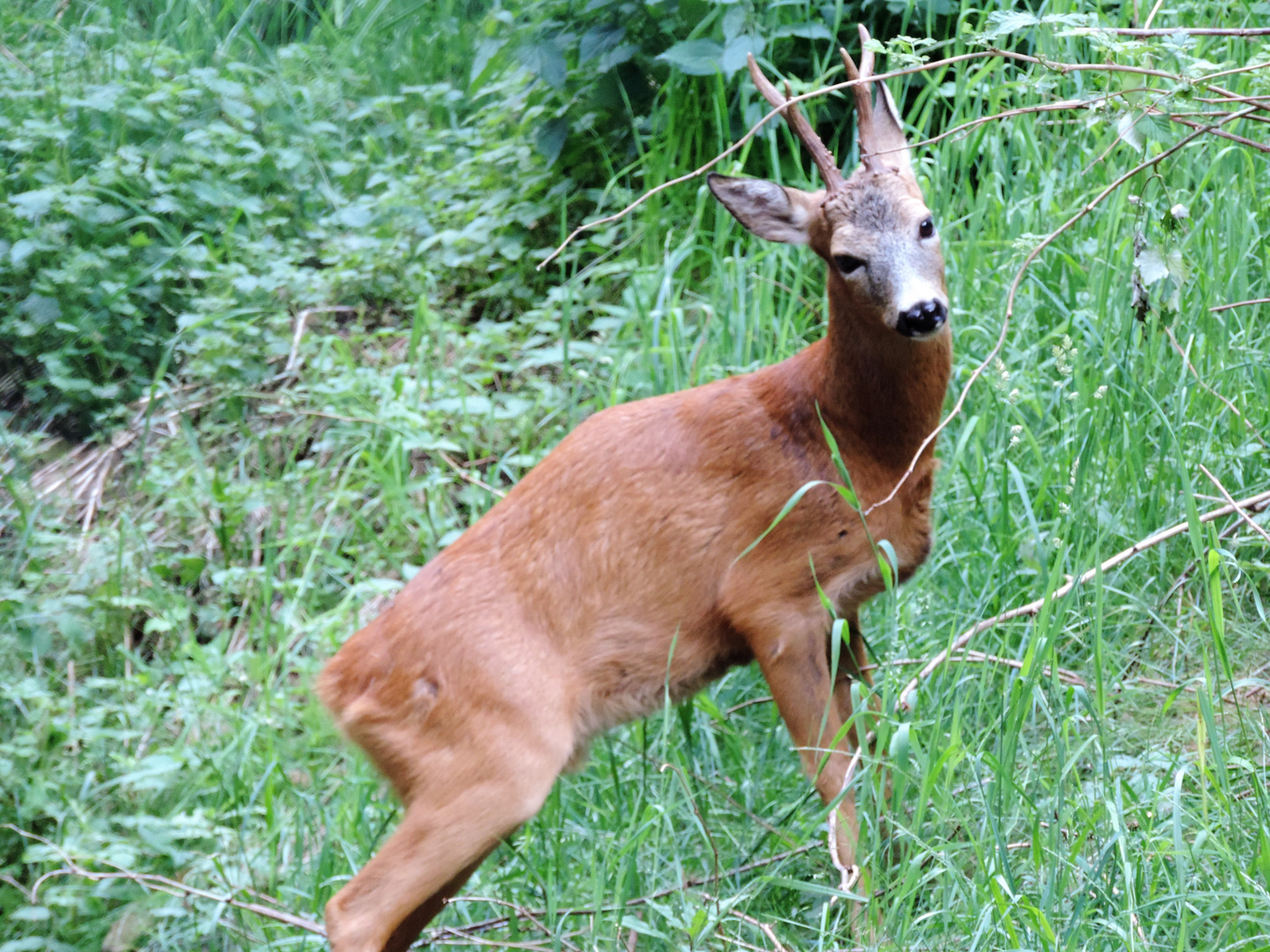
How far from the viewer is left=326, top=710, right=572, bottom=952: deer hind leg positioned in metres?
3.26

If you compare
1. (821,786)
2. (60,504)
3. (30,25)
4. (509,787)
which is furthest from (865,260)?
(30,25)

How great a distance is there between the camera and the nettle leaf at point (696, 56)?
17.5 feet

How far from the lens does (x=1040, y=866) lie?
9.32 ft

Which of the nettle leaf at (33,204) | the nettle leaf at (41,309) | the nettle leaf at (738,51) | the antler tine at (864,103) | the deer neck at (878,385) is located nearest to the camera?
the antler tine at (864,103)

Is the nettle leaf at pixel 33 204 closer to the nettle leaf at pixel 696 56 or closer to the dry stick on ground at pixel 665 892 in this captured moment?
the nettle leaf at pixel 696 56

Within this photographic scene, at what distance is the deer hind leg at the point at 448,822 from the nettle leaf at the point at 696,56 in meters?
2.95

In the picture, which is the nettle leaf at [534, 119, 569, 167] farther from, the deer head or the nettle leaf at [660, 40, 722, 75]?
the deer head

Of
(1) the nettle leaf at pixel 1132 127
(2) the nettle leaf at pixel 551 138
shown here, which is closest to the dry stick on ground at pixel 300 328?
(2) the nettle leaf at pixel 551 138

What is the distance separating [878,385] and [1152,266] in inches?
33.2

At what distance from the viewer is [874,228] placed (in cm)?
338

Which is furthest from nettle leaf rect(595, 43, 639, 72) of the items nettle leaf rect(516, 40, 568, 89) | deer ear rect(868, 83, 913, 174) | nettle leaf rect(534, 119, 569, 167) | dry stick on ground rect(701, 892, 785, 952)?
dry stick on ground rect(701, 892, 785, 952)

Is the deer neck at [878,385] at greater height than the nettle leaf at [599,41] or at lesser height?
lesser

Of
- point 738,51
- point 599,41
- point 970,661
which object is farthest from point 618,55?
point 970,661

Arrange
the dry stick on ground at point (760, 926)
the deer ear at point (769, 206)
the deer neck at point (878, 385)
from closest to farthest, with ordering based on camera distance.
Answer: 1. the dry stick on ground at point (760, 926)
2. the deer neck at point (878, 385)
3. the deer ear at point (769, 206)
